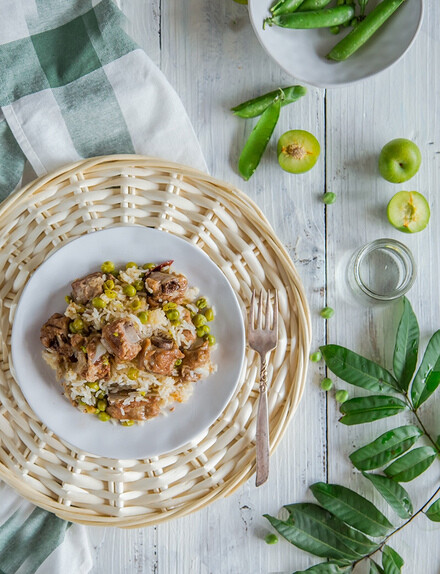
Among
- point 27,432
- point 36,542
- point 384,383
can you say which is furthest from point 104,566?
point 384,383

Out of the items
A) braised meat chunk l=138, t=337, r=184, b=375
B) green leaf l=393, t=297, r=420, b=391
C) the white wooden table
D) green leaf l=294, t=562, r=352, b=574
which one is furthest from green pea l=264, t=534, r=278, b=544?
braised meat chunk l=138, t=337, r=184, b=375

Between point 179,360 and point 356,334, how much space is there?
1.02m

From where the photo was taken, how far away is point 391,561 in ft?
10.2

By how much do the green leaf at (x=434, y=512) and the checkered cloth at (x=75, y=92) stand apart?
2184mm

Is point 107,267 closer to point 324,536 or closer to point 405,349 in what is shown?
point 405,349

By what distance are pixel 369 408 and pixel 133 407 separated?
1195mm

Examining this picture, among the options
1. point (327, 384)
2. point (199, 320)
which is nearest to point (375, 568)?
point (327, 384)

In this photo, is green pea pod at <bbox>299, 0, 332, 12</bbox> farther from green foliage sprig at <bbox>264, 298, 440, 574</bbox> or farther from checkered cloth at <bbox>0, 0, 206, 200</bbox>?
green foliage sprig at <bbox>264, 298, 440, 574</bbox>

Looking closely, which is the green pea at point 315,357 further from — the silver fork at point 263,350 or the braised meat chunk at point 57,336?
the braised meat chunk at point 57,336

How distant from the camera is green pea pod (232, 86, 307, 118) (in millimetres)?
3070

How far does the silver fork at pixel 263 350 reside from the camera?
2.78m

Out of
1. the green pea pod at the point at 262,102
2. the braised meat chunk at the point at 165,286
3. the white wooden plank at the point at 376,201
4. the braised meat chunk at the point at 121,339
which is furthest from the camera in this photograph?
the white wooden plank at the point at 376,201

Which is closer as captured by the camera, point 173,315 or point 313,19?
point 173,315

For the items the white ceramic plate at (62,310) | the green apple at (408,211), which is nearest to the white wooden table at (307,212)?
the green apple at (408,211)
